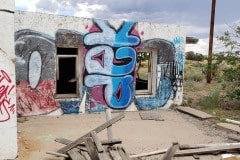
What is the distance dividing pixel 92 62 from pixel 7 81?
6.03 m

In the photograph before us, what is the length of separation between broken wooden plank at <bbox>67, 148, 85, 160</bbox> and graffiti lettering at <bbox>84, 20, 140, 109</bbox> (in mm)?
4906

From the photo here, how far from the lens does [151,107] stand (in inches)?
516

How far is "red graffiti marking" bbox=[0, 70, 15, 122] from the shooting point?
580 centimetres

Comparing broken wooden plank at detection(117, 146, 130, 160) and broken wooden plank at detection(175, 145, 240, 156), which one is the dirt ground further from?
broken wooden plank at detection(117, 146, 130, 160)

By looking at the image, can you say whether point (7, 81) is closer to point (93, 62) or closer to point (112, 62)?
point (93, 62)

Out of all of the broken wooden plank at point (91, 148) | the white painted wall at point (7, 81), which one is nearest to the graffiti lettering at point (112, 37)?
the white painted wall at point (7, 81)

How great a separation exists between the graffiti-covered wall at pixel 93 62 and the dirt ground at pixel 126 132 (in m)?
0.66

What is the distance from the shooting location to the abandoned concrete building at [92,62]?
1080 cm

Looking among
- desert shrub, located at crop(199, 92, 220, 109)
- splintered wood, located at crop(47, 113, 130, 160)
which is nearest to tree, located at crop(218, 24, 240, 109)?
desert shrub, located at crop(199, 92, 220, 109)

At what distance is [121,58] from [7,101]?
266 inches

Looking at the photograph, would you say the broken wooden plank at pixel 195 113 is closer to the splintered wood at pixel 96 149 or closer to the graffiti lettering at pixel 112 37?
the graffiti lettering at pixel 112 37

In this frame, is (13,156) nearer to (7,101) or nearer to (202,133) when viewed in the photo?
(7,101)

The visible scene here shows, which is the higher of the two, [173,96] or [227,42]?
[227,42]

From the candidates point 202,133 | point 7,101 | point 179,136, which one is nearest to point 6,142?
point 7,101
